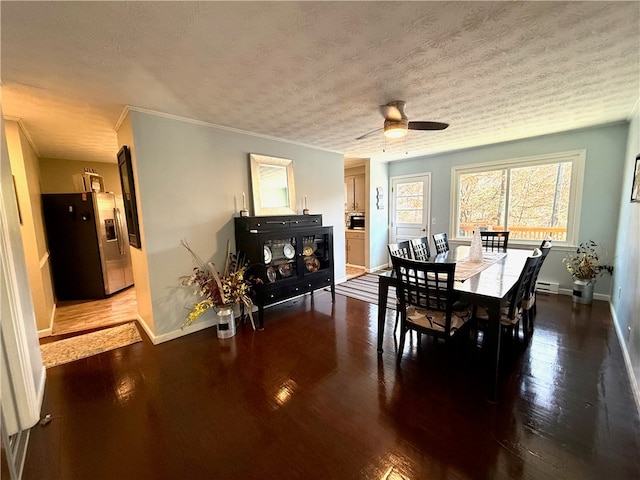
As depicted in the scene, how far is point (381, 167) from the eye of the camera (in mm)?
5852

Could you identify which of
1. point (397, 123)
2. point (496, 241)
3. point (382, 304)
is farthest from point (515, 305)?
point (496, 241)

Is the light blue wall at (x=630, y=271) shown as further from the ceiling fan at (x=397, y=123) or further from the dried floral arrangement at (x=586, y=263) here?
the ceiling fan at (x=397, y=123)

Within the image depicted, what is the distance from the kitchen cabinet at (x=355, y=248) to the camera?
19.7 feet

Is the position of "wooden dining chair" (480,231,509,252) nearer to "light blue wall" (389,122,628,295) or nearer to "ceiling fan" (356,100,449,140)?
"light blue wall" (389,122,628,295)

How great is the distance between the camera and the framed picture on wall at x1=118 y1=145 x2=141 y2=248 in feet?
9.12

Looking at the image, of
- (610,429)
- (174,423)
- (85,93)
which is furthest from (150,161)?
(610,429)

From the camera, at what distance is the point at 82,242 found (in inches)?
173

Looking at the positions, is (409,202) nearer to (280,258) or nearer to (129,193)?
(280,258)

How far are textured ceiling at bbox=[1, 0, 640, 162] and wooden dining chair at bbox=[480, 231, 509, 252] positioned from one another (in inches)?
61.7

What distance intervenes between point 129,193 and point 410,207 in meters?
4.95

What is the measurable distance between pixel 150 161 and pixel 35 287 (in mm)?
2125

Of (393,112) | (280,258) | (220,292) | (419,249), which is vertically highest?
(393,112)

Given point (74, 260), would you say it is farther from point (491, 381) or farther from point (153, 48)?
point (491, 381)

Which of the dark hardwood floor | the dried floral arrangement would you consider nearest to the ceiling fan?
the dark hardwood floor
